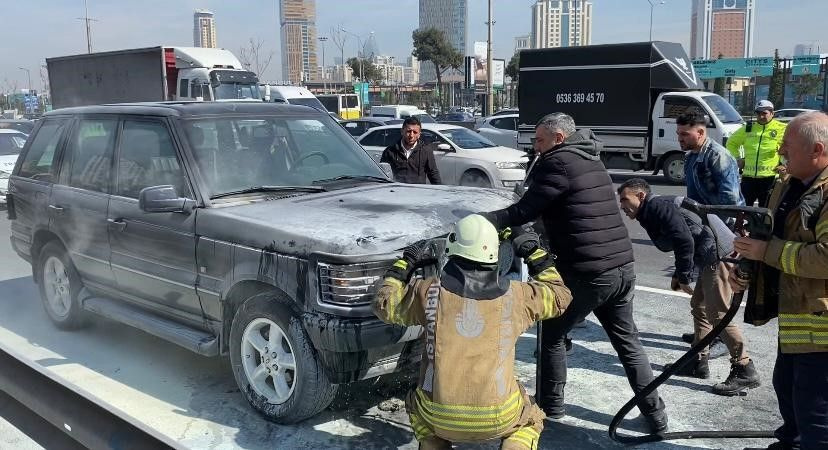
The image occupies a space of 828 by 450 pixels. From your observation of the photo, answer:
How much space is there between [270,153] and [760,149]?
5.93 meters

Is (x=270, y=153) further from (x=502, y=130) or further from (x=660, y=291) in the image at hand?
(x=502, y=130)

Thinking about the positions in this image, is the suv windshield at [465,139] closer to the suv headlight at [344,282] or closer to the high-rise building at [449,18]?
the suv headlight at [344,282]

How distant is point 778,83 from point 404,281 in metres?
44.9

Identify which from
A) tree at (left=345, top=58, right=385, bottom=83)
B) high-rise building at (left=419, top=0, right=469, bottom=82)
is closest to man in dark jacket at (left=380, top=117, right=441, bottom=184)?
tree at (left=345, top=58, right=385, bottom=83)

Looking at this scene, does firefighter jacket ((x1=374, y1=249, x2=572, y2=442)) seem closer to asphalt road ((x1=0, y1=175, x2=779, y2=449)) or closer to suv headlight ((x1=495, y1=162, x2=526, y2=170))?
asphalt road ((x1=0, y1=175, x2=779, y2=449))

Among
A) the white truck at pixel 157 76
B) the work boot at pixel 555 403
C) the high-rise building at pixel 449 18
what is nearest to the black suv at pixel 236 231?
the work boot at pixel 555 403

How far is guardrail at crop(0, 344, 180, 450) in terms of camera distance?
2.68 metres

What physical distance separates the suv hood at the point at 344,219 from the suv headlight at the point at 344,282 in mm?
83

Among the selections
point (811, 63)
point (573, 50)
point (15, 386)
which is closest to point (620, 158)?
point (573, 50)

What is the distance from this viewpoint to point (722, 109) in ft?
52.7

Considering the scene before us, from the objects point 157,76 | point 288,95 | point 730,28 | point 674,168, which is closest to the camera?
point 674,168

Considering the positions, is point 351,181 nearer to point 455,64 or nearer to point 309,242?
point 309,242

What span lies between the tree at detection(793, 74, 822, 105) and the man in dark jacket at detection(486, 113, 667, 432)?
49257 millimetres

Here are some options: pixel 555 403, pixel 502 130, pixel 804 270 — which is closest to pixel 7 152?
pixel 502 130
